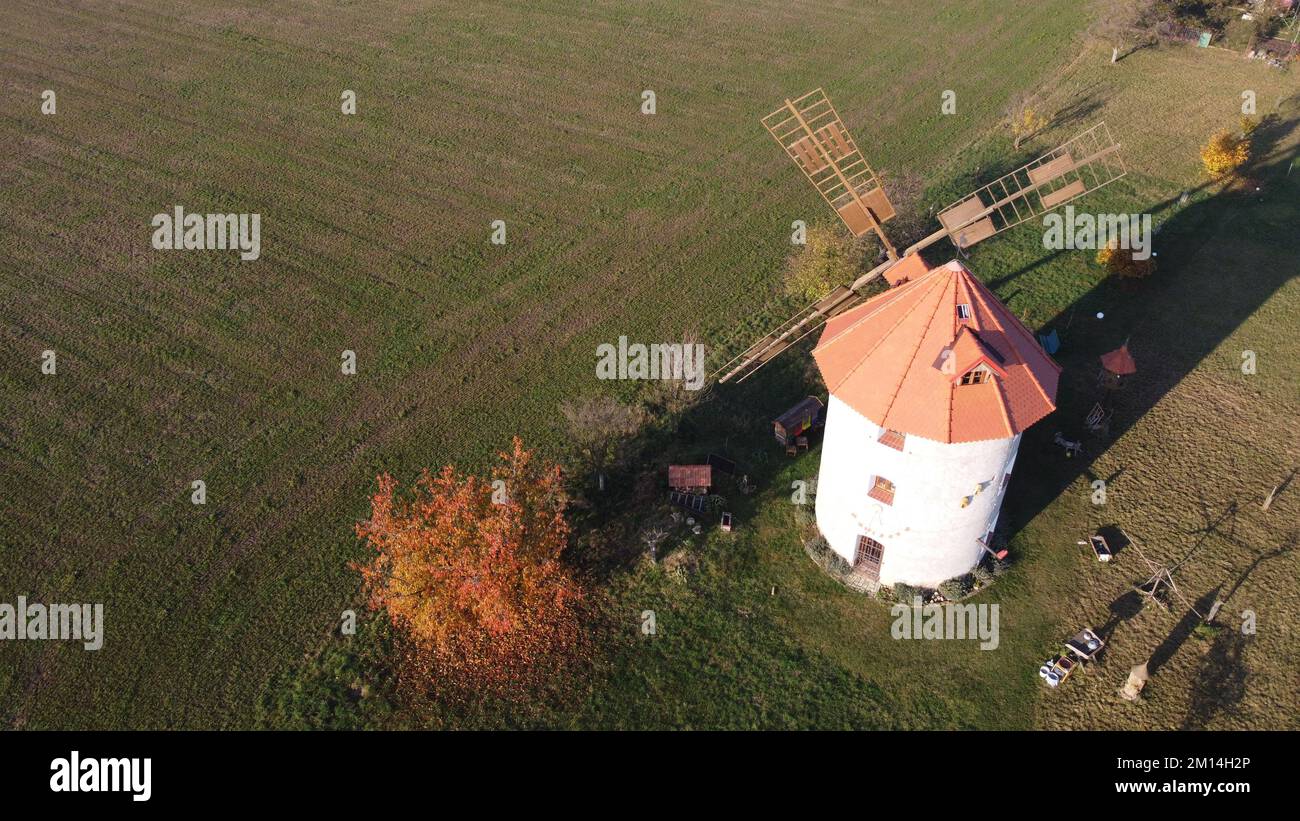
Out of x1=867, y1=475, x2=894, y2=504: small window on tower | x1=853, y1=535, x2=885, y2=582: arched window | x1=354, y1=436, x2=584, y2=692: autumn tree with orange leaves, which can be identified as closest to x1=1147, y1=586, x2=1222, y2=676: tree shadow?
x1=853, y1=535, x2=885, y2=582: arched window

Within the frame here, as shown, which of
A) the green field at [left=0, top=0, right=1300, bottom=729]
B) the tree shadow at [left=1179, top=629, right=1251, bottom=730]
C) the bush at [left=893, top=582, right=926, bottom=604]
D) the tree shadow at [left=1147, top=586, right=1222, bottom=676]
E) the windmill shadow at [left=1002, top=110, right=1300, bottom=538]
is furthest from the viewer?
the windmill shadow at [left=1002, top=110, right=1300, bottom=538]

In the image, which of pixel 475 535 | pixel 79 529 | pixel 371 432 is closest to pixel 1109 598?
pixel 475 535

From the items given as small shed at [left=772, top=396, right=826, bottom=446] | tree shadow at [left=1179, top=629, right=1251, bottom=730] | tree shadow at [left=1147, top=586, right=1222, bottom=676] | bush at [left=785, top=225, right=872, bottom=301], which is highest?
bush at [left=785, top=225, right=872, bottom=301]

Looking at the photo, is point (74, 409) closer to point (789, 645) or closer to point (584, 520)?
point (584, 520)

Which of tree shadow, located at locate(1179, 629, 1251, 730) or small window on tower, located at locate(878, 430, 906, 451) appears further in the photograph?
small window on tower, located at locate(878, 430, 906, 451)

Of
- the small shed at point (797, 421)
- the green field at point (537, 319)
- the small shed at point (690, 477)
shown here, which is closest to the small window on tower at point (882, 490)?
the green field at point (537, 319)

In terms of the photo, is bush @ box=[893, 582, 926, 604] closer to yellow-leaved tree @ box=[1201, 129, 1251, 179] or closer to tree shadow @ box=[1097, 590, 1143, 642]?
tree shadow @ box=[1097, 590, 1143, 642]
